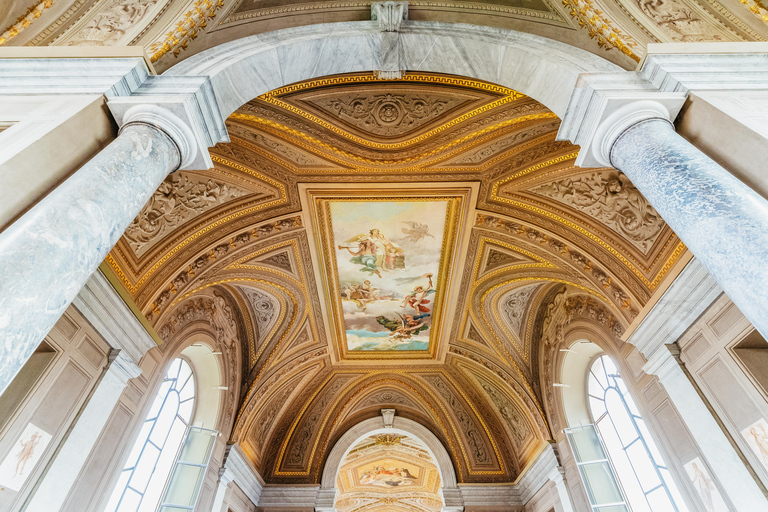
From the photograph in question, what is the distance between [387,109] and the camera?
620 centimetres

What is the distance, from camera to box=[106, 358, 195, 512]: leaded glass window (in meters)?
6.39

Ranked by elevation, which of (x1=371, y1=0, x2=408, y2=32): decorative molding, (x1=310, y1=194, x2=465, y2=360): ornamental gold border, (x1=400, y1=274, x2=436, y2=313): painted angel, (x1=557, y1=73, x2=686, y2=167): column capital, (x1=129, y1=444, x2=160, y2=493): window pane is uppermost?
(x1=400, y1=274, x2=436, y2=313): painted angel

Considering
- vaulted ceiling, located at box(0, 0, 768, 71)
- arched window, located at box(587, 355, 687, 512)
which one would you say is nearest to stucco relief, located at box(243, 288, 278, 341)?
vaulted ceiling, located at box(0, 0, 768, 71)

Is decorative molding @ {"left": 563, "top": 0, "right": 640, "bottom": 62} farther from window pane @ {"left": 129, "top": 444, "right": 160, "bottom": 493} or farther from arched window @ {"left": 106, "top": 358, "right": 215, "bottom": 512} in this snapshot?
window pane @ {"left": 129, "top": 444, "right": 160, "bottom": 493}

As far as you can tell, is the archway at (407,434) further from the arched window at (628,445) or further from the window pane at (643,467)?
the window pane at (643,467)

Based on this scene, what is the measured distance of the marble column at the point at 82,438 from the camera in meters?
4.09

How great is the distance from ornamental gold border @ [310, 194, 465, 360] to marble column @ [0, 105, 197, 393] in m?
4.08

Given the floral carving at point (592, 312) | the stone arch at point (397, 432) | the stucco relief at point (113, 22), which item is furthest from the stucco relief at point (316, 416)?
the stucco relief at point (113, 22)

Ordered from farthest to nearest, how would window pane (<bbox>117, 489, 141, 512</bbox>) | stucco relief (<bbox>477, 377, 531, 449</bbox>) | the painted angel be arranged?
stucco relief (<bbox>477, 377, 531, 449</bbox>), the painted angel, window pane (<bbox>117, 489, 141, 512</bbox>)

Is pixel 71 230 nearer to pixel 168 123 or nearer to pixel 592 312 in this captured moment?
pixel 168 123

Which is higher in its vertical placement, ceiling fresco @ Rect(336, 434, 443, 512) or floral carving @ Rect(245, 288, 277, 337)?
ceiling fresco @ Rect(336, 434, 443, 512)

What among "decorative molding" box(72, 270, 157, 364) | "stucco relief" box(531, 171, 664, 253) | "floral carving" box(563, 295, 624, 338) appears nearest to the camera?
"decorative molding" box(72, 270, 157, 364)

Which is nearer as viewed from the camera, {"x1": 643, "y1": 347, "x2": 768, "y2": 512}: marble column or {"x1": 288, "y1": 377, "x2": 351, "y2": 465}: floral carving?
{"x1": 643, "y1": 347, "x2": 768, "y2": 512}: marble column

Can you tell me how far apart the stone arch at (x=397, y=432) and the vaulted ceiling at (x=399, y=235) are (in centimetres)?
175
